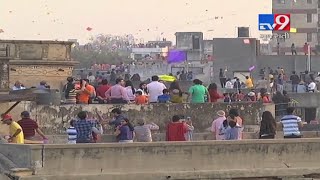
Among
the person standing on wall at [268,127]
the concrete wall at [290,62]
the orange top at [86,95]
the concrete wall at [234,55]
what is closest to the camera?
the person standing on wall at [268,127]

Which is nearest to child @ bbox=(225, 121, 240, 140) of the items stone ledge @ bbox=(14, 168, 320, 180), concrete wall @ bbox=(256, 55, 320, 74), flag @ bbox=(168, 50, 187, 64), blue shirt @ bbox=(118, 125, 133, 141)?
stone ledge @ bbox=(14, 168, 320, 180)

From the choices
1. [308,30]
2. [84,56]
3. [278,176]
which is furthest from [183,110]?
[84,56]

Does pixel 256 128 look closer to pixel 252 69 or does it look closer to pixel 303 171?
pixel 303 171

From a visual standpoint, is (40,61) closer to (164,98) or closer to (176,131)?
(164,98)

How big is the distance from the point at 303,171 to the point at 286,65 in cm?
4083

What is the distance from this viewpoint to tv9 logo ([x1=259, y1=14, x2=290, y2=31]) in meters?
61.4

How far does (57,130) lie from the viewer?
23297mm

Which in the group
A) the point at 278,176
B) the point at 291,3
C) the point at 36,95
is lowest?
the point at 278,176

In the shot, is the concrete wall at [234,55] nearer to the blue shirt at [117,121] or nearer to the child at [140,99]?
the child at [140,99]

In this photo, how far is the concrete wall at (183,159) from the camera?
16.1m

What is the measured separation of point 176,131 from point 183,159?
207 centimetres

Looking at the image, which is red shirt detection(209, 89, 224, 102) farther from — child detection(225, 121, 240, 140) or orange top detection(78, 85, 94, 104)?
child detection(225, 121, 240, 140)

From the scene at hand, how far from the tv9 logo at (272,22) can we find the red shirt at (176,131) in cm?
4297

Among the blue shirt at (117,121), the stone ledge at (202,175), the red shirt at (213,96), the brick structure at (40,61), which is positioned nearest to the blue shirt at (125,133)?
the blue shirt at (117,121)
